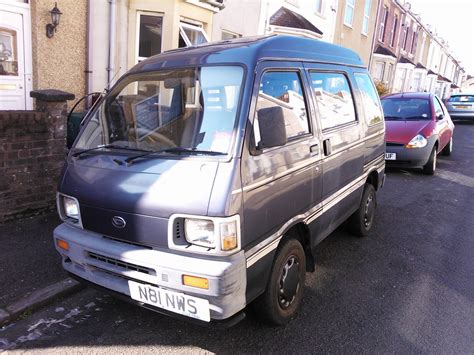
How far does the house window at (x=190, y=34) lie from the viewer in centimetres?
891

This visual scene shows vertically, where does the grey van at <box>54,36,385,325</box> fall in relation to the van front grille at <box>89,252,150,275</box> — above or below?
above

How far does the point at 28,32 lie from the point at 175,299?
20.4ft

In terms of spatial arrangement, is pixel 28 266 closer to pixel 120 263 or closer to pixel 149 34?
pixel 120 263

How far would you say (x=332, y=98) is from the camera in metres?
3.94

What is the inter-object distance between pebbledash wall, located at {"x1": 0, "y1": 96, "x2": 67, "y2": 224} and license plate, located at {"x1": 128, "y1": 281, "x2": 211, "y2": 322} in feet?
9.34

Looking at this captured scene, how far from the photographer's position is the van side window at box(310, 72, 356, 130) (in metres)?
3.62

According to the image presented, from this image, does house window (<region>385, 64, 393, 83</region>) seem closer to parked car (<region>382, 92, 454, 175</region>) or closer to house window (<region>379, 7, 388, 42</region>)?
house window (<region>379, 7, 388, 42</region>)

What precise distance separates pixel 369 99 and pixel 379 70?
78.4 ft

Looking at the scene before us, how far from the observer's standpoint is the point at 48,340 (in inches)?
117

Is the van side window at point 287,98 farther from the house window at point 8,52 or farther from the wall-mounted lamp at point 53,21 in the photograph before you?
the house window at point 8,52

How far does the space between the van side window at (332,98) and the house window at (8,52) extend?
18.2 feet

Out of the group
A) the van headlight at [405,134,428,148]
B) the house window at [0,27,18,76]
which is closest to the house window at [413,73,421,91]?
the van headlight at [405,134,428,148]

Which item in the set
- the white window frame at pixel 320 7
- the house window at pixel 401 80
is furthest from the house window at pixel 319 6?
the house window at pixel 401 80

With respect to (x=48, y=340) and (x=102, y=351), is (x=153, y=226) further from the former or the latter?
(x=48, y=340)
